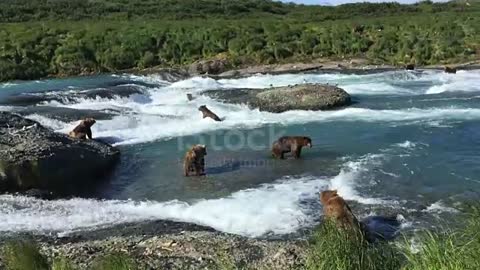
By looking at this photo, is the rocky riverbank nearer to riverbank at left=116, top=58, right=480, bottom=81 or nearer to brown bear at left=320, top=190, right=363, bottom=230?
brown bear at left=320, top=190, right=363, bottom=230

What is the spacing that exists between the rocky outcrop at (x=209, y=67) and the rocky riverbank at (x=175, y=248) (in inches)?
1132

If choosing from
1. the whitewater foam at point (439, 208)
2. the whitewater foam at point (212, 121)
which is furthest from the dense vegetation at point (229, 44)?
the whitewater foam at point (439, 208)

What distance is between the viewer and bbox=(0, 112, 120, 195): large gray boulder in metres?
15.1

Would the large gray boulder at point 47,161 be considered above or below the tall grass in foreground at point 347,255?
below

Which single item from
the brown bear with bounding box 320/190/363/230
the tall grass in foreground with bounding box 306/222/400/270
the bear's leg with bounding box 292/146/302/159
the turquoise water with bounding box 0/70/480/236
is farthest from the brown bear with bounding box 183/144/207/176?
the tall grass in foreground with bounding box 306/222/400/270

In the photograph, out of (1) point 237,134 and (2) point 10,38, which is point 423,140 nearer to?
(1) point 237,134

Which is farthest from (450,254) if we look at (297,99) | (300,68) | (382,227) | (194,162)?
(300,68)

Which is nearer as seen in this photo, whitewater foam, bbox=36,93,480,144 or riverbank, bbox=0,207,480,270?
riverbank, bbox=0,207,480,270

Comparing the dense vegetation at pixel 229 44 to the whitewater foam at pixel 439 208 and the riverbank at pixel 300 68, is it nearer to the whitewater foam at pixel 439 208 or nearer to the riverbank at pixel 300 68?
the riverbank at pixel 300 68

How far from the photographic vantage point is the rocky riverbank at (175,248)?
941 centimetres

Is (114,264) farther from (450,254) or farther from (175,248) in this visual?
(450,254)

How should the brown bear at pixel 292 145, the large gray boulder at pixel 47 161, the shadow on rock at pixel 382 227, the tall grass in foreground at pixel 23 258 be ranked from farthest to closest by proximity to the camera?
Result: the brown bear at pixel 292 145, the large gray boulder at pixel 47 161, the shadow on rock at pixel 382 227, the tall grass in foreground at pixel 23 258
